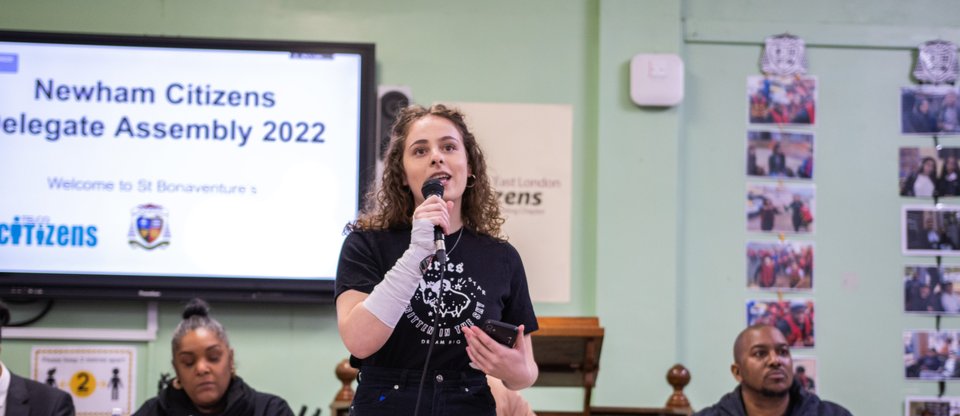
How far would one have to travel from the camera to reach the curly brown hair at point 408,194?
1942mm

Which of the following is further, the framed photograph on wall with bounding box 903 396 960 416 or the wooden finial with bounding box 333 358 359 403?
the framed photograph on wall with bounding box 903 396 960 416

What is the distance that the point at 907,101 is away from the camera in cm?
437

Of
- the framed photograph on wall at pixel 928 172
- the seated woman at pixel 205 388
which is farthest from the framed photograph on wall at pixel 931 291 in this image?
the seated woman at pixel 205 388

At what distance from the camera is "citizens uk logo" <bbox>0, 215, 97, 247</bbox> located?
4.07 m

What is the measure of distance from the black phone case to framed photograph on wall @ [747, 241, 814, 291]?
2759 millimetres

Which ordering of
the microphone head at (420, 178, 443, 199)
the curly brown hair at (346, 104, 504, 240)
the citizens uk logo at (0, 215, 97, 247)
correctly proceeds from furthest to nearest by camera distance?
the citizens uk logo at (0, 215, 97, 247), the curly brown hair at (346, 104, 504, 240), the microphone head at (420, 178, 443, 199)

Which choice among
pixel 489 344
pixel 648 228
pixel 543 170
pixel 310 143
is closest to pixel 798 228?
pixel 648 228

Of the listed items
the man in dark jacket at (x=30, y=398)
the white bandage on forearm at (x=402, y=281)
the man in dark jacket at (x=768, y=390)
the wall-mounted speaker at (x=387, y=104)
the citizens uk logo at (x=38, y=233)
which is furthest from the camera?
the wall-mounted speaker at (x=387, y=104)

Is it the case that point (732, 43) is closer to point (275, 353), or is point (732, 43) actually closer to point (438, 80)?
point (438, 80)

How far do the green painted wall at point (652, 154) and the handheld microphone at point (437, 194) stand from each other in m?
2.48

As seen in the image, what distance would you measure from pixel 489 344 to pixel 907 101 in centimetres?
330

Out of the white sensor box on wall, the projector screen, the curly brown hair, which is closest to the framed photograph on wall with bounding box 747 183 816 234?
the white sensor box on wall

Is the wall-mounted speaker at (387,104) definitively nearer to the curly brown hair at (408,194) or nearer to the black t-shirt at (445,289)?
the curly brown hair at (408,194)

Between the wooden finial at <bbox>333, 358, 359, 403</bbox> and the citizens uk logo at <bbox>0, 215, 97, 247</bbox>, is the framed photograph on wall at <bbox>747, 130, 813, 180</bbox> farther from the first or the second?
the citizens uk logo at <bbox>0, 215, 97, 247</bbox>
